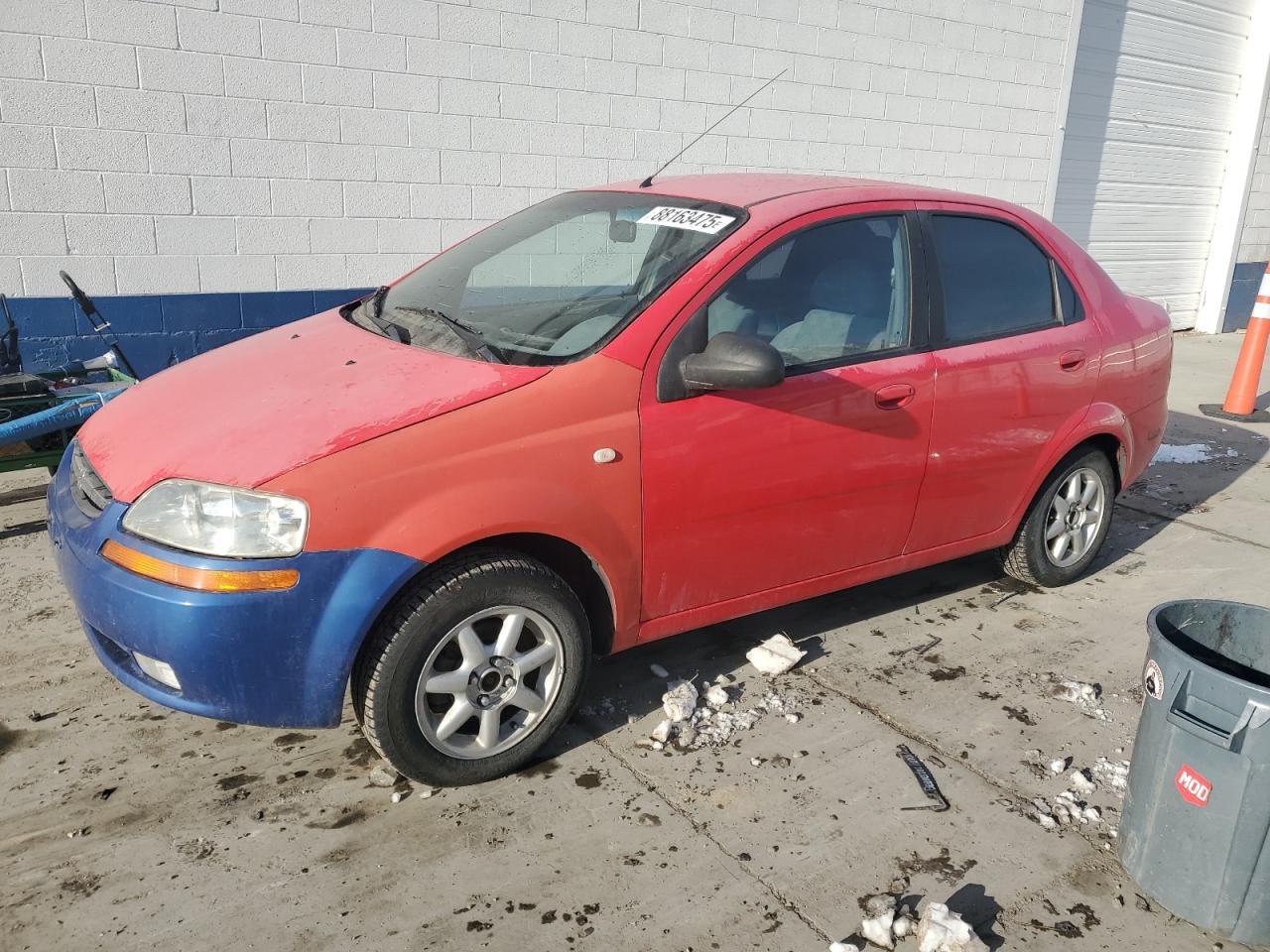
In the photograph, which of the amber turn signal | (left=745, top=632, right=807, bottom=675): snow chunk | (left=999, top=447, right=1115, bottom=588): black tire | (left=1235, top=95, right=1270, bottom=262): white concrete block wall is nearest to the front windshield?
the amber turn signal

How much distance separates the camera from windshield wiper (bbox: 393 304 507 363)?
301 cm

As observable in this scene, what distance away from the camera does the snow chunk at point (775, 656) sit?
3.58 meters

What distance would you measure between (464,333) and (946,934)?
6.97 feet

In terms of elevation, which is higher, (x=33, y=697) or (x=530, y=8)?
(x=530, y=8)

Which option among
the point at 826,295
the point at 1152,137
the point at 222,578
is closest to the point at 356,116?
the point at 826,295

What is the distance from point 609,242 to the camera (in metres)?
3.54

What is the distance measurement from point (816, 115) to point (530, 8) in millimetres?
2749

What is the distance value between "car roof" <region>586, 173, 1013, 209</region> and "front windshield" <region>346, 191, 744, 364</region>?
0.27ft

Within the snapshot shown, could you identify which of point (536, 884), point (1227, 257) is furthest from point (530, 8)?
point (1227, 257)

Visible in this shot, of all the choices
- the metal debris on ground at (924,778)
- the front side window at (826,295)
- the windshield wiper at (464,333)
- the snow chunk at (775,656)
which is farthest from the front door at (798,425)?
the metal debris on ground at (924,778)

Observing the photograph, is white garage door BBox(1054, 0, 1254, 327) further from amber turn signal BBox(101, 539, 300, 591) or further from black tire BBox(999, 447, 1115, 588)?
amber turn signal BBox(101, 539, 300, 591)

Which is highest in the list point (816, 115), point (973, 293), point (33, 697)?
point (816, 115)

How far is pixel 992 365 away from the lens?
3699 mm

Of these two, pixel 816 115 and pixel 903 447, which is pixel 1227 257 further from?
pixel 903 447
